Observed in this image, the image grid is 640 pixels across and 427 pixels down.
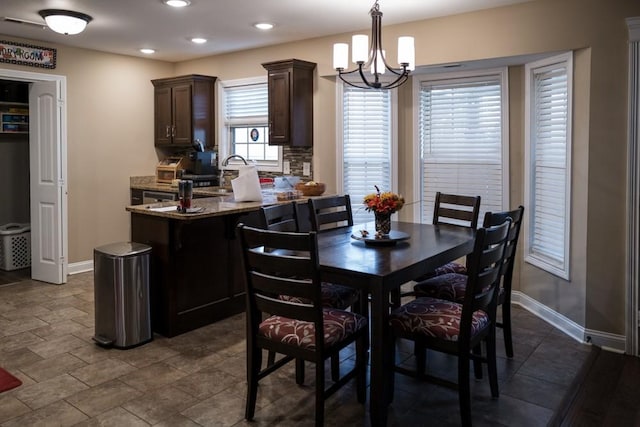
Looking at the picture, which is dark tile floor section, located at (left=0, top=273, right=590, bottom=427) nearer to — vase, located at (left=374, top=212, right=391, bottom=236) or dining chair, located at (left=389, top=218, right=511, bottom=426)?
dining chair, located at (left=389, top=218, right=511, bottom=426)

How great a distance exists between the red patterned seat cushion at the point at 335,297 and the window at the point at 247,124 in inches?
111

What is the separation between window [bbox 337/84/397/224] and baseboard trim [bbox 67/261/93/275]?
10.1 feet

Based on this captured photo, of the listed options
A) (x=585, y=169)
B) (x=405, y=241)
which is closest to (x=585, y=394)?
(x=405, y=241)

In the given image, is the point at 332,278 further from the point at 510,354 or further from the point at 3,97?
the point at 3,97

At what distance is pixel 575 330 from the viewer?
3773 millimetres

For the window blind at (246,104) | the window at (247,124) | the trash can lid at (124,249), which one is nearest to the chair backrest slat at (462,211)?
the trash can lid at (124,249)

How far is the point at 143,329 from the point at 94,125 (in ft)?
10.4

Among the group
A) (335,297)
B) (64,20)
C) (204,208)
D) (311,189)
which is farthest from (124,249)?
(64,20)

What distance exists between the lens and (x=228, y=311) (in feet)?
14.1

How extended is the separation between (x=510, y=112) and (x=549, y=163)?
603 millimetres

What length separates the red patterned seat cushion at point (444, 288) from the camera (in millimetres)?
3229

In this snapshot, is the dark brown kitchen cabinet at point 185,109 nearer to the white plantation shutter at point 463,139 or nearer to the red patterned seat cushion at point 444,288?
the white plantation shutter at point 463,139

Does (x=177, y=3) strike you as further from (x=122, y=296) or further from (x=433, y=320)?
(x=433, y=320)

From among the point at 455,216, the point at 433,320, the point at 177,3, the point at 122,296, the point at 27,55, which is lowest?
the point at 122,296
